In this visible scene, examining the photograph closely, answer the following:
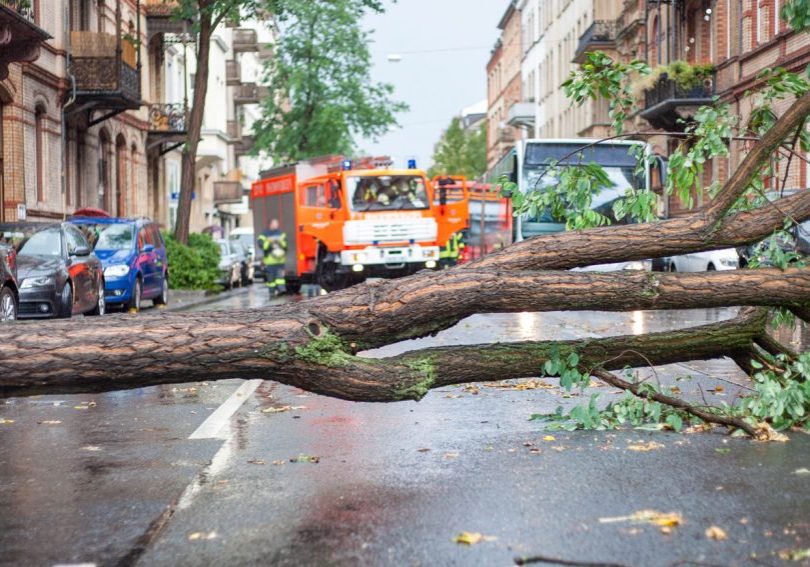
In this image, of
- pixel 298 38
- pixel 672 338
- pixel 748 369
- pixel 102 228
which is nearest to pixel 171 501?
pixel 672 338

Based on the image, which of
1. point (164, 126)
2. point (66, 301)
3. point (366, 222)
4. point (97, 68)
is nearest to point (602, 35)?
point (164, 126)

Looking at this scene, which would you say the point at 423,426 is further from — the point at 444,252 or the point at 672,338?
the point at 444,252

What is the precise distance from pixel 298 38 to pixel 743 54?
24126 millimetres

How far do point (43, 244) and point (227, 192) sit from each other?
47.4m

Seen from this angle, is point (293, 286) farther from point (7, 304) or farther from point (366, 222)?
point (7, 304)

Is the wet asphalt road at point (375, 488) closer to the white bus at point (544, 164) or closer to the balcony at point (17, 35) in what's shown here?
the balcony at point (17, 35)

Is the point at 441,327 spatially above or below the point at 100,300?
above

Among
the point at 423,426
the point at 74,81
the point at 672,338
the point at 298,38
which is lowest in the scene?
the point at 423,426

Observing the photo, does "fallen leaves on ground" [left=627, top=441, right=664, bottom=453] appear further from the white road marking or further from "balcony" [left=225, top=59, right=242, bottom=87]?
"balcony" [left=225, top=59, right=242, bottom=87]

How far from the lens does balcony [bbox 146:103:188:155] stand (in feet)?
146

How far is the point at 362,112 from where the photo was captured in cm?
5653

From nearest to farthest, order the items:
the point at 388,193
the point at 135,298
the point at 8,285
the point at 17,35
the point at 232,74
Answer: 1. the point at 8,285
2. the point at 135,298
3. the point at 17,35
4. the point at 388,193
5. the point at 232,74

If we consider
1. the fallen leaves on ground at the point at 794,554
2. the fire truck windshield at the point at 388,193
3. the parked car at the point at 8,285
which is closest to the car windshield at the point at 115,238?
the fire truck windshield at the point at 388,193

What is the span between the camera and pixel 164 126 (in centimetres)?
4531
